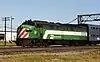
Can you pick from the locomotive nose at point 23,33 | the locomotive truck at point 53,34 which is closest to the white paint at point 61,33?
the locomotive truck at point 53,34

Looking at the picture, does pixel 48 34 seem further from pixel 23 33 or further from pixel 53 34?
pixel 23 33

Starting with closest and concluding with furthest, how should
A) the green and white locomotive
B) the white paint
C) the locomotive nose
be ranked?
the green and white locomotive < the locomotive nose < the white paint

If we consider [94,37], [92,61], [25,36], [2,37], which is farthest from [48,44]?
[2,37]

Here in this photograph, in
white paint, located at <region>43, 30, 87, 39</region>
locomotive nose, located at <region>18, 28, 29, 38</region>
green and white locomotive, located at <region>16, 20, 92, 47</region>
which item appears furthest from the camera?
white paint, located at <region>43, 30, 87, 39</region>

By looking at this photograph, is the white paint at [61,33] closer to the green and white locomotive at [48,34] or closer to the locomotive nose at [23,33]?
the green and white locomotive at [48,34]

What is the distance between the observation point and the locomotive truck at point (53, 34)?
120 ft

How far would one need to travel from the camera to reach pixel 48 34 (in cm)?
3841

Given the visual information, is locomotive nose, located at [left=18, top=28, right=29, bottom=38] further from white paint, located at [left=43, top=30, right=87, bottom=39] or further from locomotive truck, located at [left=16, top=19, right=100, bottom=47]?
white paint, located at [left=43, top=30, right=87, bottom=39]

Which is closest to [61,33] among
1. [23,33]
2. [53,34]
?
[53,34]

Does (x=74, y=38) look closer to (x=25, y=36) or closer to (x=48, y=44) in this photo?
(x=48, y=44)

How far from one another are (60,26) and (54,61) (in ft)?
74.1

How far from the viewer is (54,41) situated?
39188 millimetres

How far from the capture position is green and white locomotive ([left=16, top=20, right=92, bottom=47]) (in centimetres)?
3647

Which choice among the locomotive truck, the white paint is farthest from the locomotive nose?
the white paint
